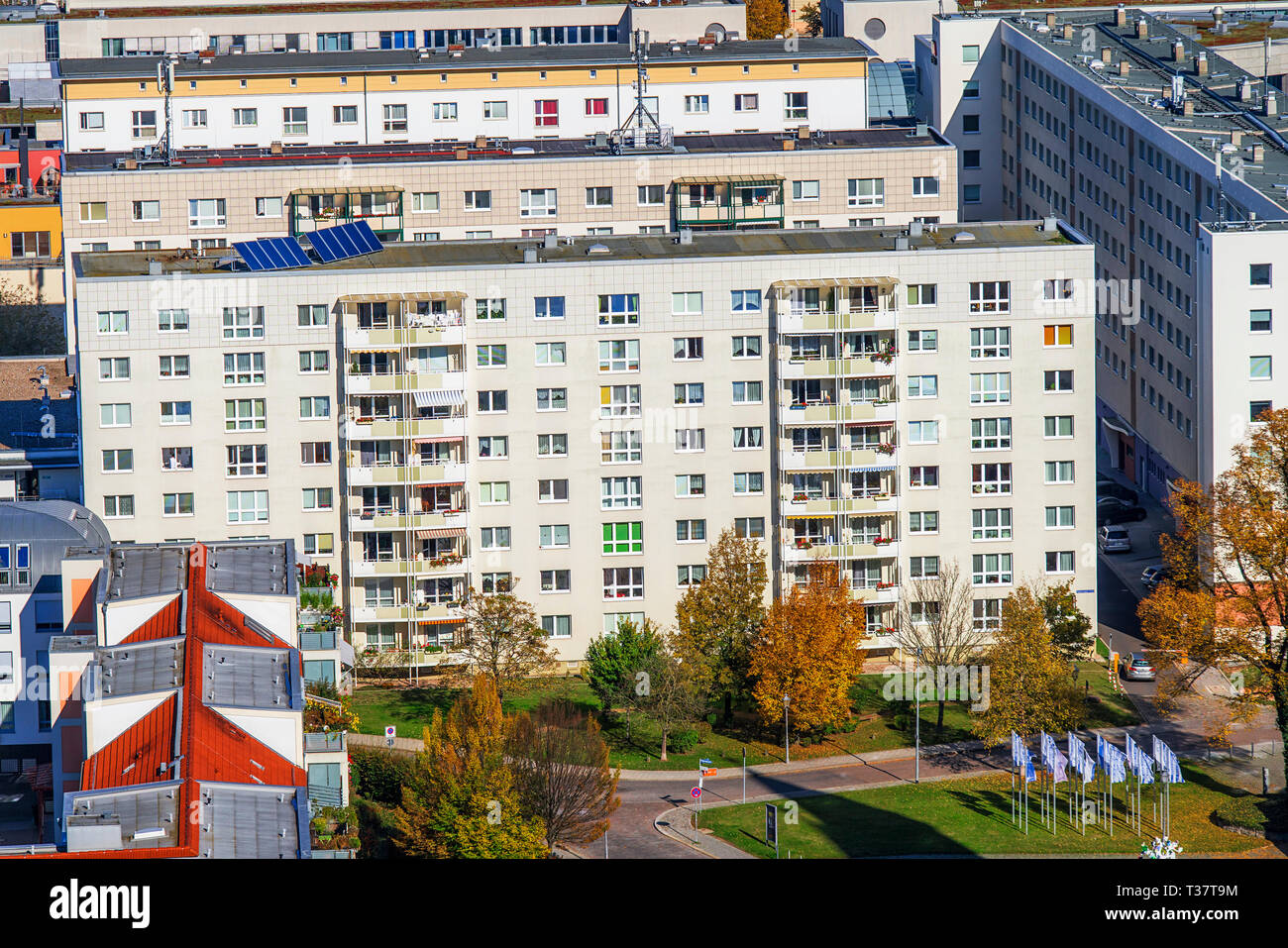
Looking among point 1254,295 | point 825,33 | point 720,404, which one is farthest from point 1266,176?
point 825,33

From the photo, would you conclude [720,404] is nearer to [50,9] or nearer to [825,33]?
[825,33]

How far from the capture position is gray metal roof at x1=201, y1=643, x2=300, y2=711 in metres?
55.0

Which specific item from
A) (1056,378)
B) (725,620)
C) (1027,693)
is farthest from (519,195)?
(1027,693)

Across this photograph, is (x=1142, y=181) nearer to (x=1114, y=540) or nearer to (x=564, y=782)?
(x=1114, y=540)

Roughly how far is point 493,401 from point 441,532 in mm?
5901

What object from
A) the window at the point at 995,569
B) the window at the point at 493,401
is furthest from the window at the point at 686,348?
the window at the point at 995,569

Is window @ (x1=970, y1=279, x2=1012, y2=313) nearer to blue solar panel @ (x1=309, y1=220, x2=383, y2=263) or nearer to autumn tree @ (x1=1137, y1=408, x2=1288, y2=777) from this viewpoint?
autumn tree @ (x1=1137, y1=408, x2=1288, y2=777)

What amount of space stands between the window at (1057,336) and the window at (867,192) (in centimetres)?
2776

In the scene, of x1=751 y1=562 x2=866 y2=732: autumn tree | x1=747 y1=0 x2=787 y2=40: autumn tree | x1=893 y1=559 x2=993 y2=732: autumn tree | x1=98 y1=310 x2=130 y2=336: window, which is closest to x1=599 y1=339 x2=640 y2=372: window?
x1=751 y1=562 x2=866 y2=732: autumn tree

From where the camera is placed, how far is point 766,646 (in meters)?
76.8

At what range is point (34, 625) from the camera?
228 ft

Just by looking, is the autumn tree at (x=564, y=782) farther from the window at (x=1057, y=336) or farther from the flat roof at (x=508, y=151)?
the flat roof at (x=508, y=151)

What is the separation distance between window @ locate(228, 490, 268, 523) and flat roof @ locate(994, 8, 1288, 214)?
150 ft
